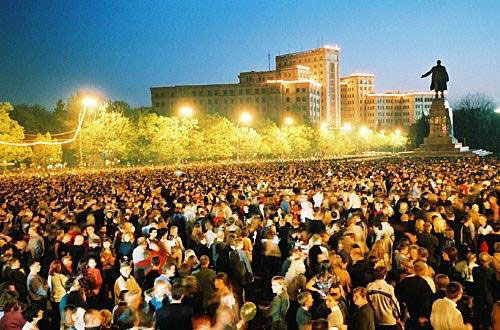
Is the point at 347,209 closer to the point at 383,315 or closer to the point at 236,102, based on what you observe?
the point at 383,315

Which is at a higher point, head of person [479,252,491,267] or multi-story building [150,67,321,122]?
multi-story building [150,67,321,122]

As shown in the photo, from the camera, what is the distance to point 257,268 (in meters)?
11.4

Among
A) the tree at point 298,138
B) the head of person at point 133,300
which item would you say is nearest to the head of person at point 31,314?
the head of person at point 133,300

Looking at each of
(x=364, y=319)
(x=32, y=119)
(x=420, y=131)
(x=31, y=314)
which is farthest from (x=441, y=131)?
(x=32, y=119)

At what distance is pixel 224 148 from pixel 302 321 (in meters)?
66.3

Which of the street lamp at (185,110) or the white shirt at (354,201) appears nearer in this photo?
the white shirt at (354,201)

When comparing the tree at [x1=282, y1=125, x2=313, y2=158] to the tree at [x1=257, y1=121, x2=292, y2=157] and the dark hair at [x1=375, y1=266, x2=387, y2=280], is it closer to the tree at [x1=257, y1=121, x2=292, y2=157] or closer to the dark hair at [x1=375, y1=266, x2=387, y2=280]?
the tree at [x1=257, y1=121, x2=292, y2=157]

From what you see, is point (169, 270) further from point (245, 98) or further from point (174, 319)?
point (245, 98)

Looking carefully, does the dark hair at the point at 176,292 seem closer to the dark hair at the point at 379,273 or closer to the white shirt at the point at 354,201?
the dark hair at the point at 379,273

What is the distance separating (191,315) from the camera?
6340 mm

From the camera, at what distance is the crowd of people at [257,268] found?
6520 millimetres

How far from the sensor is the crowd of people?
21.4 ft

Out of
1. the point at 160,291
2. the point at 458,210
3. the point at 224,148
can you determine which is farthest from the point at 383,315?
the point at 224,148

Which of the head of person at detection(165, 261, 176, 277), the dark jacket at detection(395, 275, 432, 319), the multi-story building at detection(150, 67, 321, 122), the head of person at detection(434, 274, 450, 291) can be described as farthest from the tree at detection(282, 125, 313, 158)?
the head of person at detection(434, 274, 450, 291)
